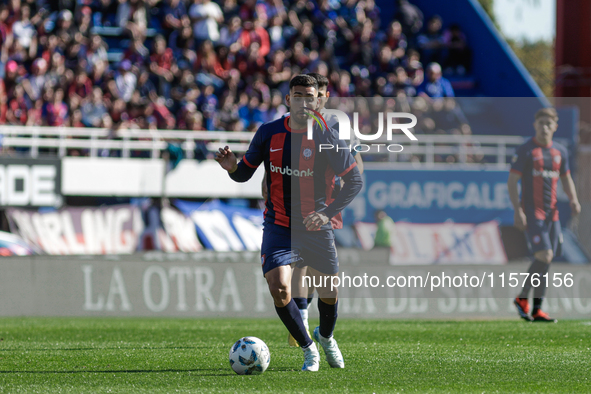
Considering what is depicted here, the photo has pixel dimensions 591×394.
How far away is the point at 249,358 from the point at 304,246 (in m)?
0.93

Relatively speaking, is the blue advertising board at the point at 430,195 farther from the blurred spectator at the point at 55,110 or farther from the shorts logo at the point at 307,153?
the shorts logo at the point at 307,153

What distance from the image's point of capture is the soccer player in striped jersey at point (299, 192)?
6.40 m

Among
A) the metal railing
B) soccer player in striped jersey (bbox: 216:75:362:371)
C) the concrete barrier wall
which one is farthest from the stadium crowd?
soccer player in striped jersey (bbox: 216:75:362:371)

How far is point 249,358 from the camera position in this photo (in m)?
6.40

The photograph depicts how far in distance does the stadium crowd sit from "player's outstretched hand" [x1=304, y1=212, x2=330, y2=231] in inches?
419

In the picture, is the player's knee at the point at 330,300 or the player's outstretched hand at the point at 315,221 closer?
the player's outstretched hand at the point at 315,221

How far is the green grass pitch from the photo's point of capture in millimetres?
5973

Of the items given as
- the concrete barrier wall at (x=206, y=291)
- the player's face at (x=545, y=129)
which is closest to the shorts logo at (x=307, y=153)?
the player's face at (x=545, y=129)

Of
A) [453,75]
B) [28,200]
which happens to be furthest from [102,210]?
[453,75]

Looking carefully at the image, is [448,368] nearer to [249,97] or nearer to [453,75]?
[249,97]

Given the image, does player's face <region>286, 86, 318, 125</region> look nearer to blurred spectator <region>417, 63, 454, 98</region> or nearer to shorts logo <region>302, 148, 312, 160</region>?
shorts logo <region>302, 148, 312, 160</region>

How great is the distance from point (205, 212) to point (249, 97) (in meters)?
2.98

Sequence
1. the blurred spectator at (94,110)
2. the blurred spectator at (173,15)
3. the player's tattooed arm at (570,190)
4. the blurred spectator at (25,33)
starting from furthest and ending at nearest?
the blurred spectator at (173,15) → the blurred spectator at (25,33) → the blurred spectator at (94,110) → the player's tattooed arm at (570,190)

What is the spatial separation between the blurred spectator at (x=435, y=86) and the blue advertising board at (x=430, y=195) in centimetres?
280
